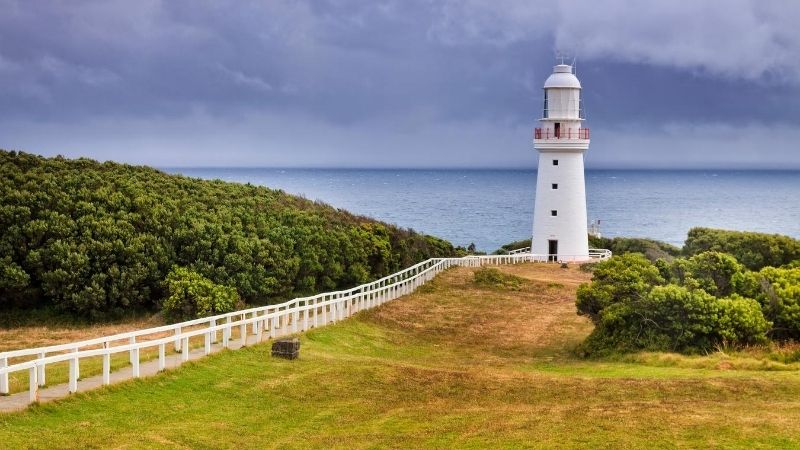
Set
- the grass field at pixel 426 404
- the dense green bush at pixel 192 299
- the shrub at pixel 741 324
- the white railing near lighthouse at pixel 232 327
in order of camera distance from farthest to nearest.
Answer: the dense green bush at pixel 192 299 < the shrub at pixel 741 324 < the white railing near lighthouse at pixel 232 327 < the grass field at pixel 426 404

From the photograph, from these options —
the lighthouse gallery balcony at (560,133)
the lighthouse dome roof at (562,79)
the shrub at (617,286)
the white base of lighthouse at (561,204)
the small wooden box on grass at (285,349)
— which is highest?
the lighthouse dome roof at (562,79)

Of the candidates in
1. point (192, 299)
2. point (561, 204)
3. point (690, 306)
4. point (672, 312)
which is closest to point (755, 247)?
point (672, 312)

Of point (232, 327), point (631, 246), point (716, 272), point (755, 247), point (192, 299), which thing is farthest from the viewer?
point (631, 246)

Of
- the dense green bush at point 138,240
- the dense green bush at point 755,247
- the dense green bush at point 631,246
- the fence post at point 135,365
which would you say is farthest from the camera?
the dense green bush at point 631,246

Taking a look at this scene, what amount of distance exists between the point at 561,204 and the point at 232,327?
29738 mm

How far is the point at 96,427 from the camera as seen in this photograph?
13.8 metres

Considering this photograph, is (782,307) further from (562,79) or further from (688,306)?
(562,79)

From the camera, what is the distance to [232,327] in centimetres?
2422

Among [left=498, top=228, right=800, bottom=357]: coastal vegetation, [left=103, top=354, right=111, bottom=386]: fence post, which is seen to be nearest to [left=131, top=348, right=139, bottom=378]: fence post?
[left=103, top=354, right=111, bottom=386]: fence post

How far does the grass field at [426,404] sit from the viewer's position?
13578 millimetres

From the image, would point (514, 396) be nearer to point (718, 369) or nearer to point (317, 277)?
point (718, 369)

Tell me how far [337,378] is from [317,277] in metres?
16.0

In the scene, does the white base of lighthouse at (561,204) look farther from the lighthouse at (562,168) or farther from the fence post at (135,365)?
the fence post at (135,365)

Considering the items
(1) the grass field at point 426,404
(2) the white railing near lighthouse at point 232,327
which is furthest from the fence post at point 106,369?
(1) the grass field at point 426,404
